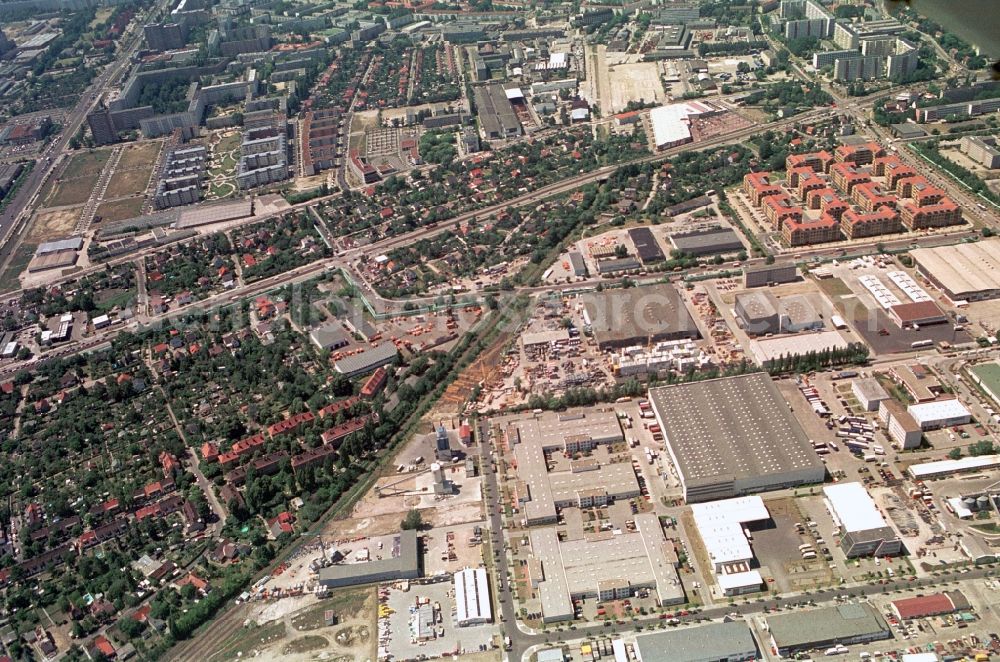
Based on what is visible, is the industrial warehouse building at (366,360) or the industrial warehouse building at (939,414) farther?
the industrial warehouse building at (366,360)

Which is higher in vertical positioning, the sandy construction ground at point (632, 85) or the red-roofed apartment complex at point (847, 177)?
the sandy construction ground at point (632, 85)

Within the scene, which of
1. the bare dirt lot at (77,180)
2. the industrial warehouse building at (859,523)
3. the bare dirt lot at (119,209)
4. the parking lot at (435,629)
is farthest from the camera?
the bare dirt lot at (77,180)

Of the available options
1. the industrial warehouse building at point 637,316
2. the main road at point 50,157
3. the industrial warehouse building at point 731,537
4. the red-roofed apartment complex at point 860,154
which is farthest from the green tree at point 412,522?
the main road at point 50,157

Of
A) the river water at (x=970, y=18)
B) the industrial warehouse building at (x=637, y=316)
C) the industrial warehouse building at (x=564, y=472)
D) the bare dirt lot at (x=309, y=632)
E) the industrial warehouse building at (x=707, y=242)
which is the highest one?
the river water at (x=970, y=18)

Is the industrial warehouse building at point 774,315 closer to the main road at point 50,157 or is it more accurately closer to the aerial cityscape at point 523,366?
the aerial cityscape at point 523,366

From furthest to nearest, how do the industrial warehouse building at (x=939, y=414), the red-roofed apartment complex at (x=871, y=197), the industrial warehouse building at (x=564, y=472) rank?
the red-roofed apartment complex at (x=871, y=197) < the industrial warehouse building at (x=939, y=414) < the industrial warehouse building at (x=564, y=472)

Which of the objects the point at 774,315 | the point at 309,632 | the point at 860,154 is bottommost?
the point at 309,632

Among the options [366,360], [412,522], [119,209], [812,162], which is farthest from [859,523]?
[119,209]

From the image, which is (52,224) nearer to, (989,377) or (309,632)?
(309,632)
